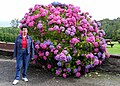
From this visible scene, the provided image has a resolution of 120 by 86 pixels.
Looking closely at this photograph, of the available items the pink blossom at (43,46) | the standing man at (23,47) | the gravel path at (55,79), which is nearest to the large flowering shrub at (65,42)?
the pink blossom at (43,46)

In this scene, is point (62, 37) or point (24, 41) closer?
point (24, 41)

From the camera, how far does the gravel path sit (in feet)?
23.6

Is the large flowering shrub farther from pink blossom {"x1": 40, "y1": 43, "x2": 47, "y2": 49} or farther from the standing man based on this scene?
the standing man

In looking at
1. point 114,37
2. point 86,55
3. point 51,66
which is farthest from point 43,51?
point 114,37

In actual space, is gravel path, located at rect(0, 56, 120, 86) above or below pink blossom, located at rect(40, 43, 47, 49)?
below

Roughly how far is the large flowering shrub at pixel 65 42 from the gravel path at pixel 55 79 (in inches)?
7.9

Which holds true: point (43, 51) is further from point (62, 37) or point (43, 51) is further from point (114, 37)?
point (114, 37)

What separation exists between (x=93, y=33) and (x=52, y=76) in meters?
1.86

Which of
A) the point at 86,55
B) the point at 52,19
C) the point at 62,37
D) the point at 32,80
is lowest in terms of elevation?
the point at 32,80

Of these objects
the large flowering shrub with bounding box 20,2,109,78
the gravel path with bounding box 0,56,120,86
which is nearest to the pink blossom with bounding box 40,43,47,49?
the large flowering shrub with bounding box 20,2,109,78

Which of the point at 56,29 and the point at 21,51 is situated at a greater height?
the point at 56,29

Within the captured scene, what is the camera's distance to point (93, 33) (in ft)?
27.5

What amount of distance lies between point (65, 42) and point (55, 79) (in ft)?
3.58

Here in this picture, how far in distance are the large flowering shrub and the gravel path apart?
0.66ft
